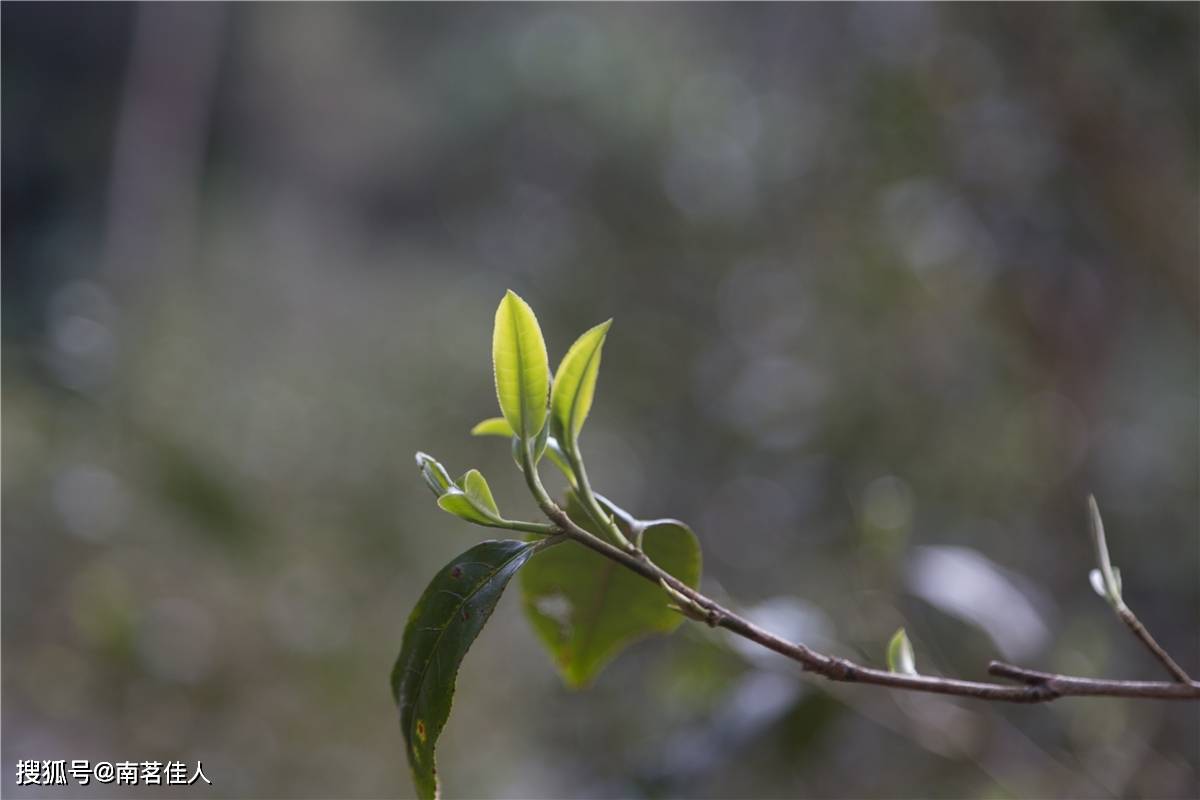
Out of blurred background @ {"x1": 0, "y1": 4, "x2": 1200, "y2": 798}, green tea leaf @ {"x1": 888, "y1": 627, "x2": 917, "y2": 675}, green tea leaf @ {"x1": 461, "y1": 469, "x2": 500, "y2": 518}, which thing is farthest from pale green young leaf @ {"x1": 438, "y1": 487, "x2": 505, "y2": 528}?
blurred background @ {"x1": 0, "y1": 4, "x2": 1200, "y2": 798}

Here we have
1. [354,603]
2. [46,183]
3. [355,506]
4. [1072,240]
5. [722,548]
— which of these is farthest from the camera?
[46,183]

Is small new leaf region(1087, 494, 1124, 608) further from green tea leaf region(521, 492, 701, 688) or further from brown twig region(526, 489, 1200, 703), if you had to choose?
green tea leaf region(521, 492, 701, 688)

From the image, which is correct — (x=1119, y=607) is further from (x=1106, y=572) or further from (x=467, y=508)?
(x=467, y=508)

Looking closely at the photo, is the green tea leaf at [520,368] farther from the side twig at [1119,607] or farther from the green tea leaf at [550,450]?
the side twig at [1119,607]

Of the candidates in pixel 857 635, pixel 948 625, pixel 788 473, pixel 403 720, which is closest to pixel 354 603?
pixel 788 473

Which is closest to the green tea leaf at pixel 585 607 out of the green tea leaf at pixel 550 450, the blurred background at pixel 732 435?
the green tea leaf at pixel 550 450

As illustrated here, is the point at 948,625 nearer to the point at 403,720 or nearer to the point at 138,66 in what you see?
the point at 403,720
